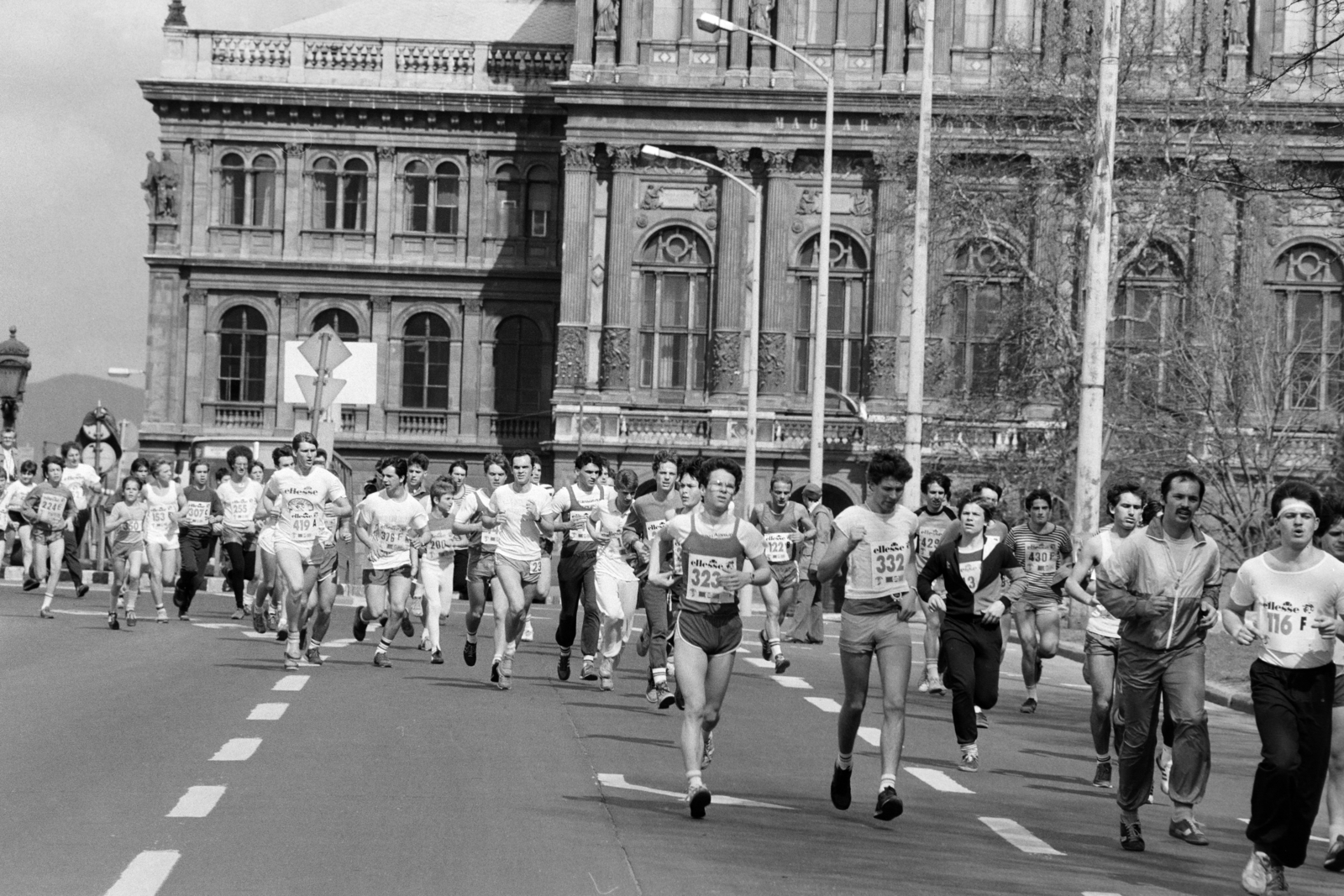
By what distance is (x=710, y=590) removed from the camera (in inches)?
494

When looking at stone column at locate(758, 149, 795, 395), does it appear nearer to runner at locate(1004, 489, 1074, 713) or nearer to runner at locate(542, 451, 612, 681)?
runner at locate(542, 451, 612, 681)

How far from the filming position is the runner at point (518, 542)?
19.2 meters

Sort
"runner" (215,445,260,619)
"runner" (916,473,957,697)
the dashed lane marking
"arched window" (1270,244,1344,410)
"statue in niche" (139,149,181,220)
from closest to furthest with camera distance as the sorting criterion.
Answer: the dashed lane marking < "runner" (916,473,957,697) < "runner" (215,445,260,619) < "arched window" (1270,244,1344,410) < "statue in niche" (139,149,181,220)

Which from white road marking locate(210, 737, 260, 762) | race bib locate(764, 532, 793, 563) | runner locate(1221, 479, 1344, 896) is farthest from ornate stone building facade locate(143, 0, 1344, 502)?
runner locate(1221, 479, 1344, 896)

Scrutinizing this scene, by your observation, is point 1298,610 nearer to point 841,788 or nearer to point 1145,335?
point 841,788

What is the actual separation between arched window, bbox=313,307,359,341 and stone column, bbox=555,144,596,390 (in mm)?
8327

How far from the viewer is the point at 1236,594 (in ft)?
35.6

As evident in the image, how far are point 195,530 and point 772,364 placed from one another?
2988 cm

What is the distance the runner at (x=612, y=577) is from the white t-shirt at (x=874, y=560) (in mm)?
6332

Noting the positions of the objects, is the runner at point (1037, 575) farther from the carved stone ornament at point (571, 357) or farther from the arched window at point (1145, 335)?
the carved stone ornament at point (571, 357)

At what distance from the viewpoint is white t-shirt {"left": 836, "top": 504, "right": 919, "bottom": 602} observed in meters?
12.5

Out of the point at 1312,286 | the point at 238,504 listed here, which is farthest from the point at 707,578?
the point at 1312,286

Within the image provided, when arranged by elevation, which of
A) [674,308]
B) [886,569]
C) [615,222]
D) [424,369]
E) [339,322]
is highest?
[615,222]

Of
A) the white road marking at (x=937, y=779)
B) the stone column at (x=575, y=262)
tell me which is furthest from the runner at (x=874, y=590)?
the stone column at (x=575, y=262)
